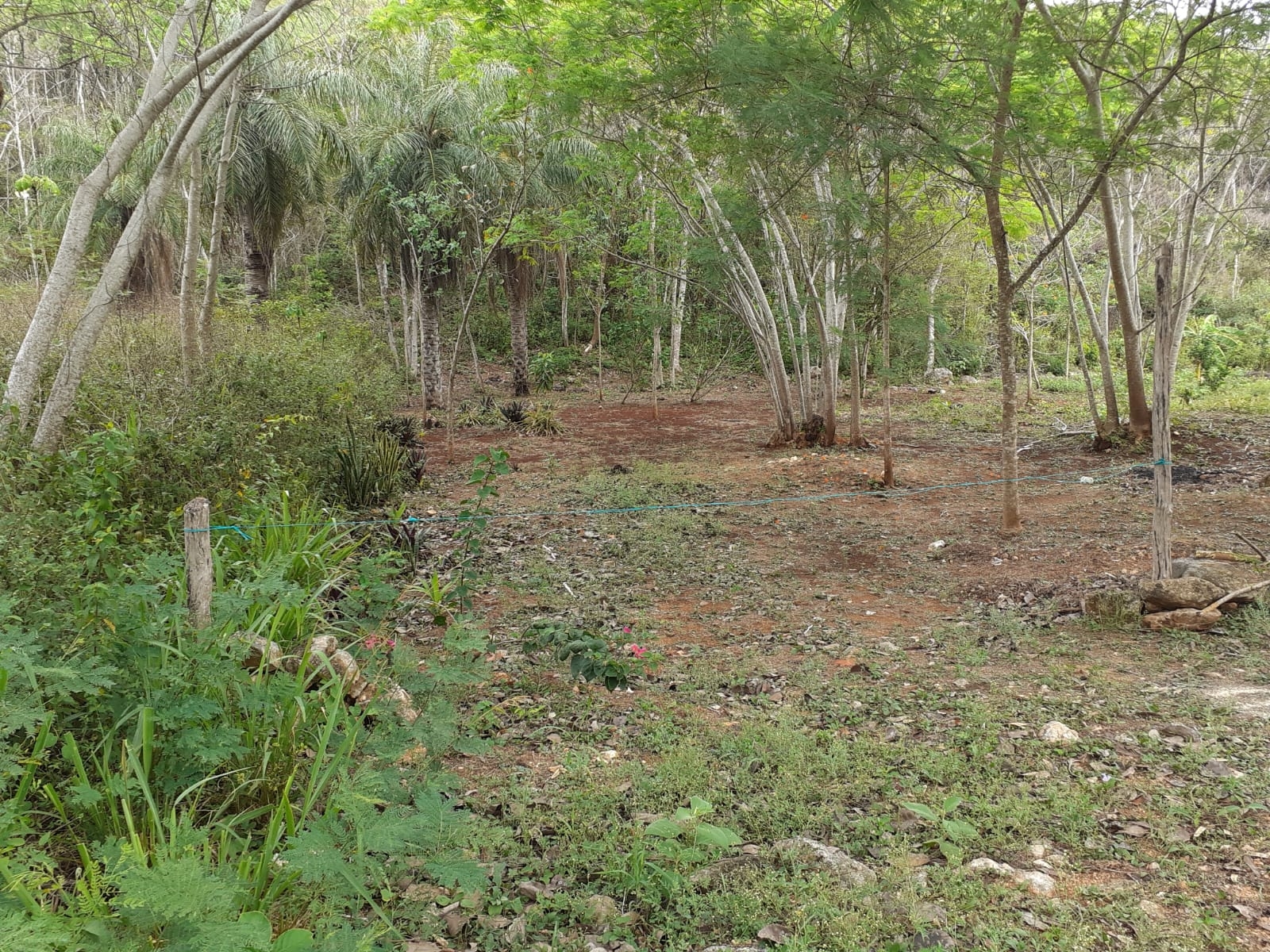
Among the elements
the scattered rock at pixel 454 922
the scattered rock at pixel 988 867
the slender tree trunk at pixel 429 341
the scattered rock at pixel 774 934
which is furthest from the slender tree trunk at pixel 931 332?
the scattered rock at pixel 454 922

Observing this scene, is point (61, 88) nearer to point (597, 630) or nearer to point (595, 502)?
point (595, 502)

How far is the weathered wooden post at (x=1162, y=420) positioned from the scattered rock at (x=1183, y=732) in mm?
1974

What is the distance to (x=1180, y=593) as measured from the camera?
16.9 feet

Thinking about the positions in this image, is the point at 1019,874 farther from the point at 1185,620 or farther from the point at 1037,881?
the point at 1185,620

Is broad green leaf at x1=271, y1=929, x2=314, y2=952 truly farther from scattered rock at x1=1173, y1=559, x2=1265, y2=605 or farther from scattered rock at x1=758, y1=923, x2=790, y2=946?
scattered rock at x1=1173, y1=559, x2=1265, y2=605

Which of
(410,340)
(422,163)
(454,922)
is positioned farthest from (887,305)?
(410,340)

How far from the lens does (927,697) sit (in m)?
4.28

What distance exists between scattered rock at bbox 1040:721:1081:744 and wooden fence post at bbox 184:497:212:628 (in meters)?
3.74

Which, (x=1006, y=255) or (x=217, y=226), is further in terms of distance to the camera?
(x=217, y=226)

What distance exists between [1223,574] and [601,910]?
5103mm

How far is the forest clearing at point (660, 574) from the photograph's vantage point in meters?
2.50

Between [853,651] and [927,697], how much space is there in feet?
2.74

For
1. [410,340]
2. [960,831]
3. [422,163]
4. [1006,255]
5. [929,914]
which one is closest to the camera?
[929,914]

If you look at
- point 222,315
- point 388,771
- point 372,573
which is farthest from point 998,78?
point 222,315
